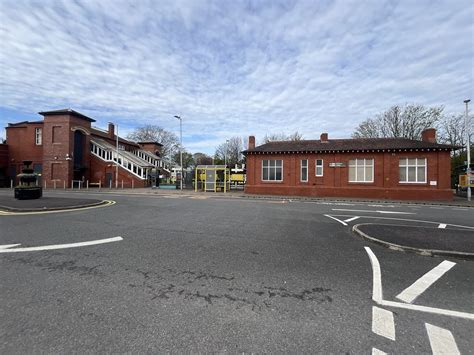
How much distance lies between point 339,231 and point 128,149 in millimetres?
53685

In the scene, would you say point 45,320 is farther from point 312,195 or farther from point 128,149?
point 128,149

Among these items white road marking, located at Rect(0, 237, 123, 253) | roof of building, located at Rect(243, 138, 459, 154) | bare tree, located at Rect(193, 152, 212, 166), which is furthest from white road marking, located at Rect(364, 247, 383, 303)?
bare tree, located at Rect(193, 152, 212, 166)

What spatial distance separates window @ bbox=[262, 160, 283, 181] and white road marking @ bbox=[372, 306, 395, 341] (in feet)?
78.4

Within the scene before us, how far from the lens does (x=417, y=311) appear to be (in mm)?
3418

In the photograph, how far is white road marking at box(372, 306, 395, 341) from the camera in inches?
115

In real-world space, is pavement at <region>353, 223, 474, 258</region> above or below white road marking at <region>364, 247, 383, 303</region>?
above

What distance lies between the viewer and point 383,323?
3121 millimetres

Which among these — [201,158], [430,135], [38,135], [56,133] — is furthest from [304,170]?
[201,158]

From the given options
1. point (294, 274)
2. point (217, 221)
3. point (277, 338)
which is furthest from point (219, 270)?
point (217, 221)

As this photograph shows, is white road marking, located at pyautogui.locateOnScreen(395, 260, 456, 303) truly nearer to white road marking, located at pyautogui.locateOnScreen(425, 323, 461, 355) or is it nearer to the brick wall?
white road marking, located at pyautogui.locateOnScreen(425, 323, 461, 355)

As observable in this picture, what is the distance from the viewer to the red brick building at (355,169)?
22.8 metres

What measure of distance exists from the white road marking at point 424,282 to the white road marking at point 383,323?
611 mm

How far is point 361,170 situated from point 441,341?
2421 centimetres

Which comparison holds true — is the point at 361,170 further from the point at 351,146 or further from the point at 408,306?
the point at 408,306
